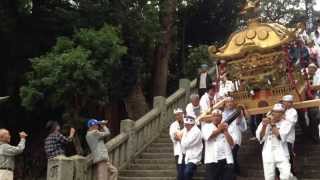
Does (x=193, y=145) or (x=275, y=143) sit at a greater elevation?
(x=193, y=145)

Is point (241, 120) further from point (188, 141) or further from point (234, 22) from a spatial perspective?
point (234, 22)

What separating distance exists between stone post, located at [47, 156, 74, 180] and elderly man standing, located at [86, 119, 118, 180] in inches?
26.3

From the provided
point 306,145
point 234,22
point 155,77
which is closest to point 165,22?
point 155,77

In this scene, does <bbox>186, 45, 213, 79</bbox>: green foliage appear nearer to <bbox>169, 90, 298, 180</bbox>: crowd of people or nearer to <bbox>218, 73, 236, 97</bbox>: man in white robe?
<bbox>218, 73, 236, 97</bbox>: man in white robe

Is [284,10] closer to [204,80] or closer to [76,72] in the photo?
[204,80]

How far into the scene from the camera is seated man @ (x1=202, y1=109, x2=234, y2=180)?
10.3 meters

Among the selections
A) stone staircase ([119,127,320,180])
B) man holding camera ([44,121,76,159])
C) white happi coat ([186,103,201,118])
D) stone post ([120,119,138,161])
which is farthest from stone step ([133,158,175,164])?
man holding camera ([44,121,76,159])

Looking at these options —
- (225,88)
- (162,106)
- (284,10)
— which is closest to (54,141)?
(225,88)

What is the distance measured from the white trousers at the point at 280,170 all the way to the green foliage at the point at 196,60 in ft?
39.0

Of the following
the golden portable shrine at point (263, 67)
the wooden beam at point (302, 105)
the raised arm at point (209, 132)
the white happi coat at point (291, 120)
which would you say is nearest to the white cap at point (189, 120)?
the raised arm at point (209, 132)

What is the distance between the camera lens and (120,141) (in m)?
13.7

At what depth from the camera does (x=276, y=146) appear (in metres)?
9.81

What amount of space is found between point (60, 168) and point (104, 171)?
3.79 ft

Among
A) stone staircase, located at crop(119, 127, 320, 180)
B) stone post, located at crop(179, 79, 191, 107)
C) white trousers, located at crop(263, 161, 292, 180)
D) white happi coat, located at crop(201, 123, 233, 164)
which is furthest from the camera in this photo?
stone post, located at crop(179, 79, 191, 107)
